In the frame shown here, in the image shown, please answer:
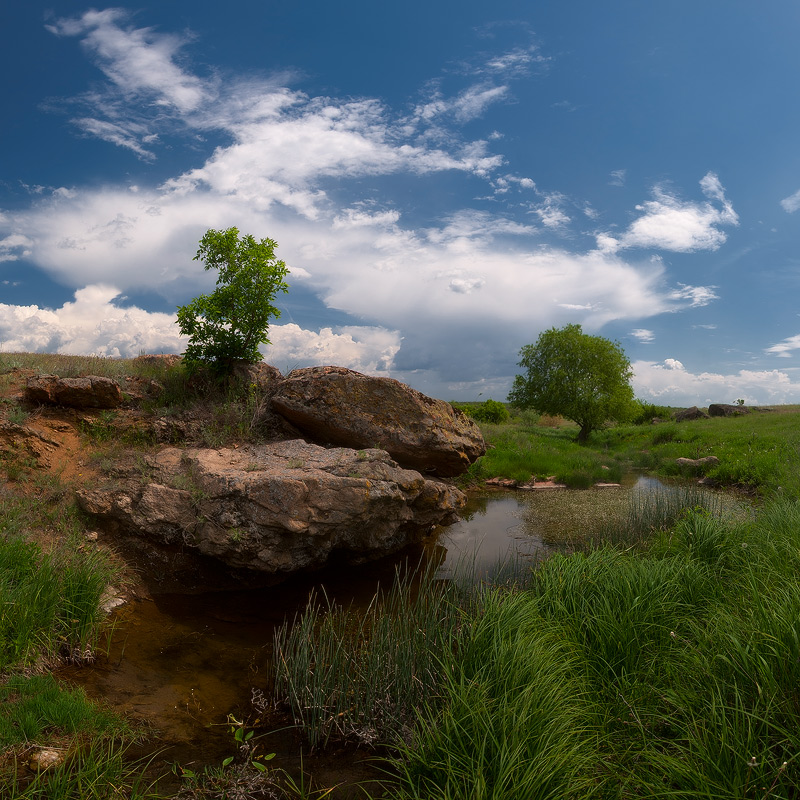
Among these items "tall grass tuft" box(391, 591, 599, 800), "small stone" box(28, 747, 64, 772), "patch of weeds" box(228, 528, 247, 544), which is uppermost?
"patch of weeds" box(228, 528, 247, 544)

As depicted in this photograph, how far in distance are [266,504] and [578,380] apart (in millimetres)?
29463

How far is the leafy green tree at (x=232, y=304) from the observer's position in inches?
418

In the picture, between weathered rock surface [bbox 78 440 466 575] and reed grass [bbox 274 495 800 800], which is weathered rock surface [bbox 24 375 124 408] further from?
reed grass [bbox 274 495 800 800]

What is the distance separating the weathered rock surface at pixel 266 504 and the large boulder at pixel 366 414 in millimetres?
985

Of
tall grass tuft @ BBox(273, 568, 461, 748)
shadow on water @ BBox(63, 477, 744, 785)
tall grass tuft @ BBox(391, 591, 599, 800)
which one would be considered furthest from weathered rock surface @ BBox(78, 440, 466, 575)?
tall grass tuft @ BBox(391, 591, 599, 800)

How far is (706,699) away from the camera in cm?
368

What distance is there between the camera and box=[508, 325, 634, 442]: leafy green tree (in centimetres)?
3284

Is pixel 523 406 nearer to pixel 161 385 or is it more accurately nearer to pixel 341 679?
pixel 161 385

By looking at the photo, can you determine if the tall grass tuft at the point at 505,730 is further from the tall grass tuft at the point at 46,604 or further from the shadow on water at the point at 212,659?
the tall grass tuft at the point at 46,604

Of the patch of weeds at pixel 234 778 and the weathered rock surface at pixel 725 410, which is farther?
the weathered rock surface at pixel 725 410

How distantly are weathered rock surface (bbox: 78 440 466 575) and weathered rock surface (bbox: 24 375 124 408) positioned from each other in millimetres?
2065

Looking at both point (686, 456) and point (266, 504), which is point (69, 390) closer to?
point (266, 504)

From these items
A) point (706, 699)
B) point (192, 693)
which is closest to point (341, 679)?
point (192, 693)

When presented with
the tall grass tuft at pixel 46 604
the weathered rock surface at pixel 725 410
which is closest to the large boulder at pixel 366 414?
the tall grass tuft at pixel 46 604
